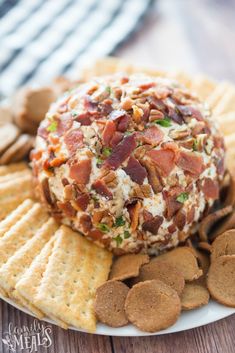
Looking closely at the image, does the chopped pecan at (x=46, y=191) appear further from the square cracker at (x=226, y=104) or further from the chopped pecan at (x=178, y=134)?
the square cracker at (x=226, y=104)

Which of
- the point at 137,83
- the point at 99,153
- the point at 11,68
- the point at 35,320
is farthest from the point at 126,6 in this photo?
the point at 35,320

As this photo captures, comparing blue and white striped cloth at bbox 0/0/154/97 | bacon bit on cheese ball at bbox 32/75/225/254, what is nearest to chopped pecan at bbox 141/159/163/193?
bacon bit on cheese ball at bbox 32/75/225/254

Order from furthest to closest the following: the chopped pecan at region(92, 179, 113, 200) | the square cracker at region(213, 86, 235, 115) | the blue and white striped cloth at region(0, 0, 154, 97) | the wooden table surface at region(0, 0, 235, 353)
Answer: the wooden table surface at region(0, 0, 235, 353)
the blue and white striped cloth at region(0, 0, 154, 97)
the square cracker at region(213, 86, 235, 115)
the chopped pecan at region(92, 179, 113, 200)

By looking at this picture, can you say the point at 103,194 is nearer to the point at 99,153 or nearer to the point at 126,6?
the point at 99,153

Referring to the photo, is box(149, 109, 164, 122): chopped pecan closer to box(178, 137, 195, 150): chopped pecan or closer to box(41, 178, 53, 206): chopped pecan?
box(178, 137, 195, 150): chopped pecan

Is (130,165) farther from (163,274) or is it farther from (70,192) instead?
(163,274)
